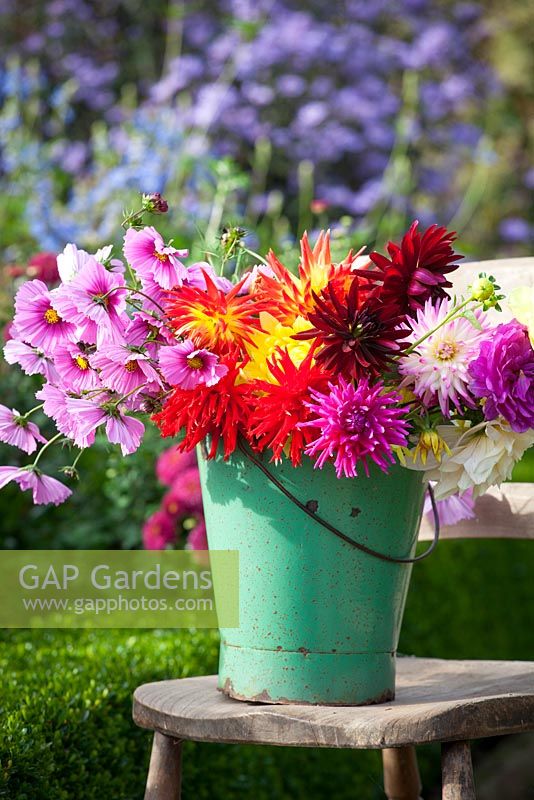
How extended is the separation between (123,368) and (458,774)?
0.52 m

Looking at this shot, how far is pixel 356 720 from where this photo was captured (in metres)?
0.98

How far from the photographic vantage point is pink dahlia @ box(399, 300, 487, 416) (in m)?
0.96

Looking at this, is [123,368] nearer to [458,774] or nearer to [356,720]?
[356,720]

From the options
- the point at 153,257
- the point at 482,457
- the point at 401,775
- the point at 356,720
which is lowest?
the point at 401,775

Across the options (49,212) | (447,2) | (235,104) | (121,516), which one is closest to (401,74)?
(447,2)

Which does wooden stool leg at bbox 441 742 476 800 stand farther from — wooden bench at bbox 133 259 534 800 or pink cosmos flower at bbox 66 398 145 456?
pink cosmos flower at bbox 66 398 145 456

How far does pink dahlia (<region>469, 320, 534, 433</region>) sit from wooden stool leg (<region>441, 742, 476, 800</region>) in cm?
32

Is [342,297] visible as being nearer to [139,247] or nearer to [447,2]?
[139,247]

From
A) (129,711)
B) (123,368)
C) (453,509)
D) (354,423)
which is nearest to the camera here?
(354,423)

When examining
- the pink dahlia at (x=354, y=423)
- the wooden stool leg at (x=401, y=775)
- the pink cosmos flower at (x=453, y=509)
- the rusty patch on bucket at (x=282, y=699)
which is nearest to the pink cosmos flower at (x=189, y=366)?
the pink dahlia at (x=354, y=423)

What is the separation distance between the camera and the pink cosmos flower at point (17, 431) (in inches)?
42.4

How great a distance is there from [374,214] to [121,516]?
2138 mm

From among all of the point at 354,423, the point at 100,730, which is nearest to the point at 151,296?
the point at 354,423

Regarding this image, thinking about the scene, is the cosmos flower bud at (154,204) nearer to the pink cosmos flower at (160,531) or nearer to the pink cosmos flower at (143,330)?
the pink cosmos flower at (143,330)
